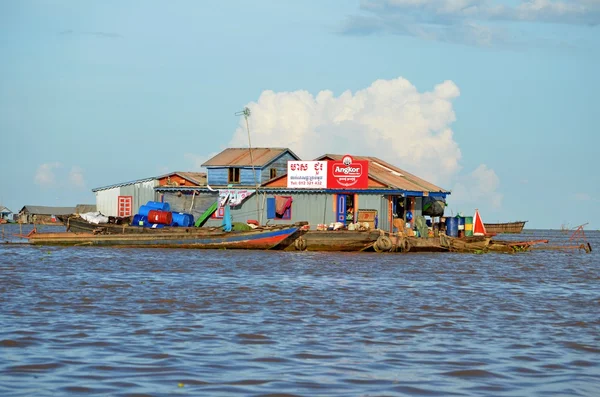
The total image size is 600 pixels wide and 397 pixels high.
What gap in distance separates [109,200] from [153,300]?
113ft

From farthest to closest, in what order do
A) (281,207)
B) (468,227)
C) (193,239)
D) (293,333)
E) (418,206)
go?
(418,206) → (468,227) → (281,207) → (193,239) → (293,333)

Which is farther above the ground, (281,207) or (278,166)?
(278,166)

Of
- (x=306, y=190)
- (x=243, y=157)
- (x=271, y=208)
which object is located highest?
(x=243, y=157)

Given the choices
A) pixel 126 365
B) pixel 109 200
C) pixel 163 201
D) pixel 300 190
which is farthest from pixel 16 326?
pixel 109 200

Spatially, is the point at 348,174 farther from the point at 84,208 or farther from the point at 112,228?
the point at 84,208

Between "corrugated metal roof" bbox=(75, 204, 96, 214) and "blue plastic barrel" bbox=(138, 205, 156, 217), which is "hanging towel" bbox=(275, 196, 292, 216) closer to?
"blue plastic barrel" bbox=(138, 205, 156, 217)

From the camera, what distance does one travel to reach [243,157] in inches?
2042

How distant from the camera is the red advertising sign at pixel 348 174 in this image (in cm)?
4475

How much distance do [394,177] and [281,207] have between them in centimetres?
746

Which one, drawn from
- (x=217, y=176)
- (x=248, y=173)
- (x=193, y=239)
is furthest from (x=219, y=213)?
(x=193, y=239)

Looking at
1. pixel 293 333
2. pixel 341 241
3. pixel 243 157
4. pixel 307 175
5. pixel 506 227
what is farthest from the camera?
pixel 506 227

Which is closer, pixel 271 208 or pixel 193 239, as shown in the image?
pixel 193 239

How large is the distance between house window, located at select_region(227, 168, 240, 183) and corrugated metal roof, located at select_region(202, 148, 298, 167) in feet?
1.04

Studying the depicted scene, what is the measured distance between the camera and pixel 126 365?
11.8 m
